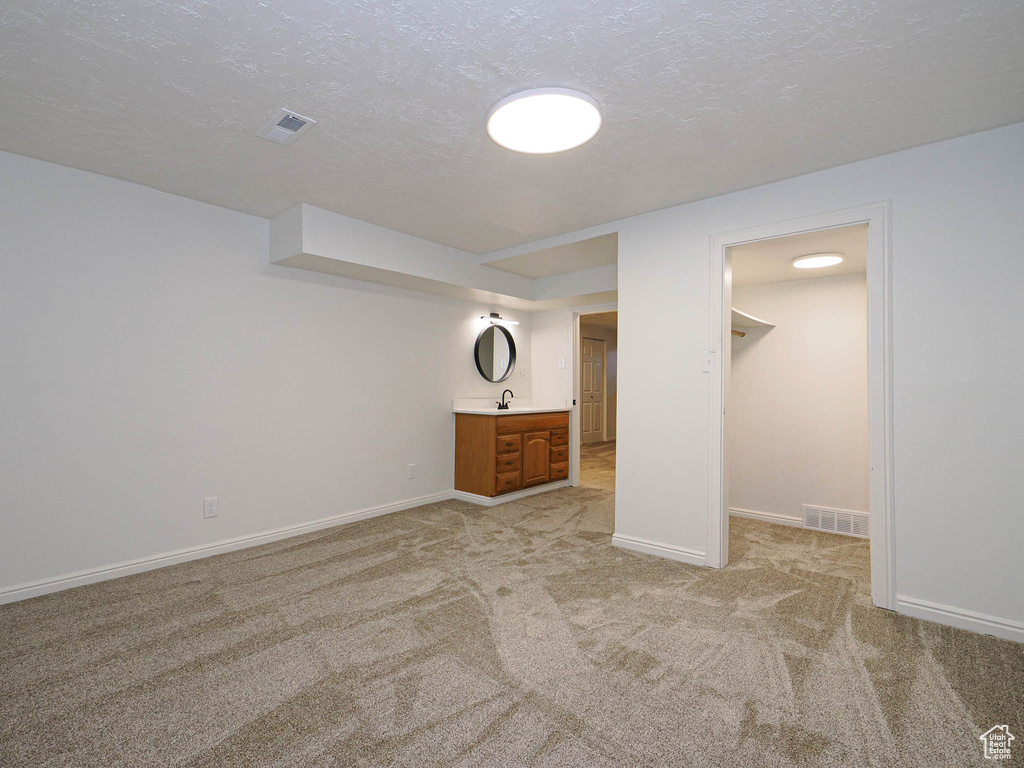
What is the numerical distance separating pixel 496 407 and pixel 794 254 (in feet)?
10.00

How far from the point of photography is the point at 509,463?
A: 4797 millimetres

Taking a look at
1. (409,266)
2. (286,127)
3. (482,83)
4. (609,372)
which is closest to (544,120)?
(482,83)

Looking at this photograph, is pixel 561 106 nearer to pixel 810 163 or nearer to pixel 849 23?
pixel 849 23

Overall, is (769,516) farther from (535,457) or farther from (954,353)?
(954,353)

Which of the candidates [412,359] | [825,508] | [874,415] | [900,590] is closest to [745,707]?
[900,590]

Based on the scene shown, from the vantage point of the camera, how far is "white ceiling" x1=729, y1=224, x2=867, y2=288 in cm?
297

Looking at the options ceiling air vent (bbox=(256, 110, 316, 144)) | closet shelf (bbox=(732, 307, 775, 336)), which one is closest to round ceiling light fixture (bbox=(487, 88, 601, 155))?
ceiling air vent (bbox=(256, 110, 316, 144))

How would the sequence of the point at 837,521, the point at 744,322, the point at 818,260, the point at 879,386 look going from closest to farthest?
the point at 879,386 < the point at 818,260 < the point at 837,521 < the point at 744,322

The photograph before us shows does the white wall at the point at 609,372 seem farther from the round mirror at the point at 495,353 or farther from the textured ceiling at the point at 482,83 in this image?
the textured ceiling at the point at 482,83

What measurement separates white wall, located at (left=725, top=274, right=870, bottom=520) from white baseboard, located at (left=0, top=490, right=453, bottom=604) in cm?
315

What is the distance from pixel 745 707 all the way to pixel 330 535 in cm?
294

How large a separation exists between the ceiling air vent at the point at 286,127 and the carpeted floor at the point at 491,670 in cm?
232

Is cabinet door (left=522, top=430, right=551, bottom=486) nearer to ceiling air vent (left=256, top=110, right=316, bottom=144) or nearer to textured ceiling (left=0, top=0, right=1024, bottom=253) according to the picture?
textured ceiling (left=0, top=0, right=1024, bottom=253)

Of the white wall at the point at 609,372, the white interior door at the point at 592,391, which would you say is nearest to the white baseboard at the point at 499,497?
the white interior door at the point at 592,391
